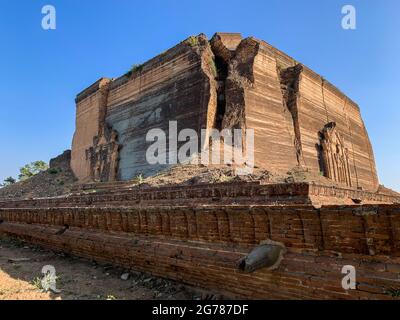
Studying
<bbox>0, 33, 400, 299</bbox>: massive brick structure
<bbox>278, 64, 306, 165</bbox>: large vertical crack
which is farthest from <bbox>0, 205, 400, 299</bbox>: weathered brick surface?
<bbox>278, 64, 306, 165</bbox>: large vertical crack

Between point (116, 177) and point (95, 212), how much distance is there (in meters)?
13.2

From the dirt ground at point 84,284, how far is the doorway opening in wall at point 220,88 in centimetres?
946

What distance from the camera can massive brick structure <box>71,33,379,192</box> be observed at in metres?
15.5

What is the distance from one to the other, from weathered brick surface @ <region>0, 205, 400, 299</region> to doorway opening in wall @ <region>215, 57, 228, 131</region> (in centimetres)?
905

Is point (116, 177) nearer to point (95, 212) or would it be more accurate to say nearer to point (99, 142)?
point (99, 142)

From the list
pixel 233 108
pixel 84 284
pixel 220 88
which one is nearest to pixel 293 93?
pixel 220 88

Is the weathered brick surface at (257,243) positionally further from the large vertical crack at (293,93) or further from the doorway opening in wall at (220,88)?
the large vertical crack at (293,93)

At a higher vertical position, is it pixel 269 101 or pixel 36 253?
pixel 269 101

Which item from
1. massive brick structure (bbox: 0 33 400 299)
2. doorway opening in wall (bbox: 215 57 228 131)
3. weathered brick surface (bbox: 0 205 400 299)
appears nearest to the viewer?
weathered brick surface (bbox: 0 205 400 299)

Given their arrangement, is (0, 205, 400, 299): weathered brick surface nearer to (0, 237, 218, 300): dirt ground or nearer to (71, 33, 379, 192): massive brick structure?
(0, 237, 218, 300): dirt ground

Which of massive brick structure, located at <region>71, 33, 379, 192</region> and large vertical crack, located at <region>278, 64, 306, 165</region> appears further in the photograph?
large vertical crack, located at <region>278, 64, 306, 165</region>

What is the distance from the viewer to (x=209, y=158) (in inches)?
529

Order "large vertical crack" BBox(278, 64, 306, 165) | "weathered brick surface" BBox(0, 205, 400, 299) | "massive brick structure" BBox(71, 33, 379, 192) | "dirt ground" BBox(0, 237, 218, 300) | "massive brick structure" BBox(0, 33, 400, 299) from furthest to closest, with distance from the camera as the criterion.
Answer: "large vertical crack" BBox(278, 64, 306, 165) < "massive brick structure" BBox(71, 33, 379, 192) < "dirt ground" BBox(0, 237, 218, 300) < "massive brick structure" BBox(0, 33, 400, 299) < "weathered brick surface" BBox(0, 205, 400, 299)
